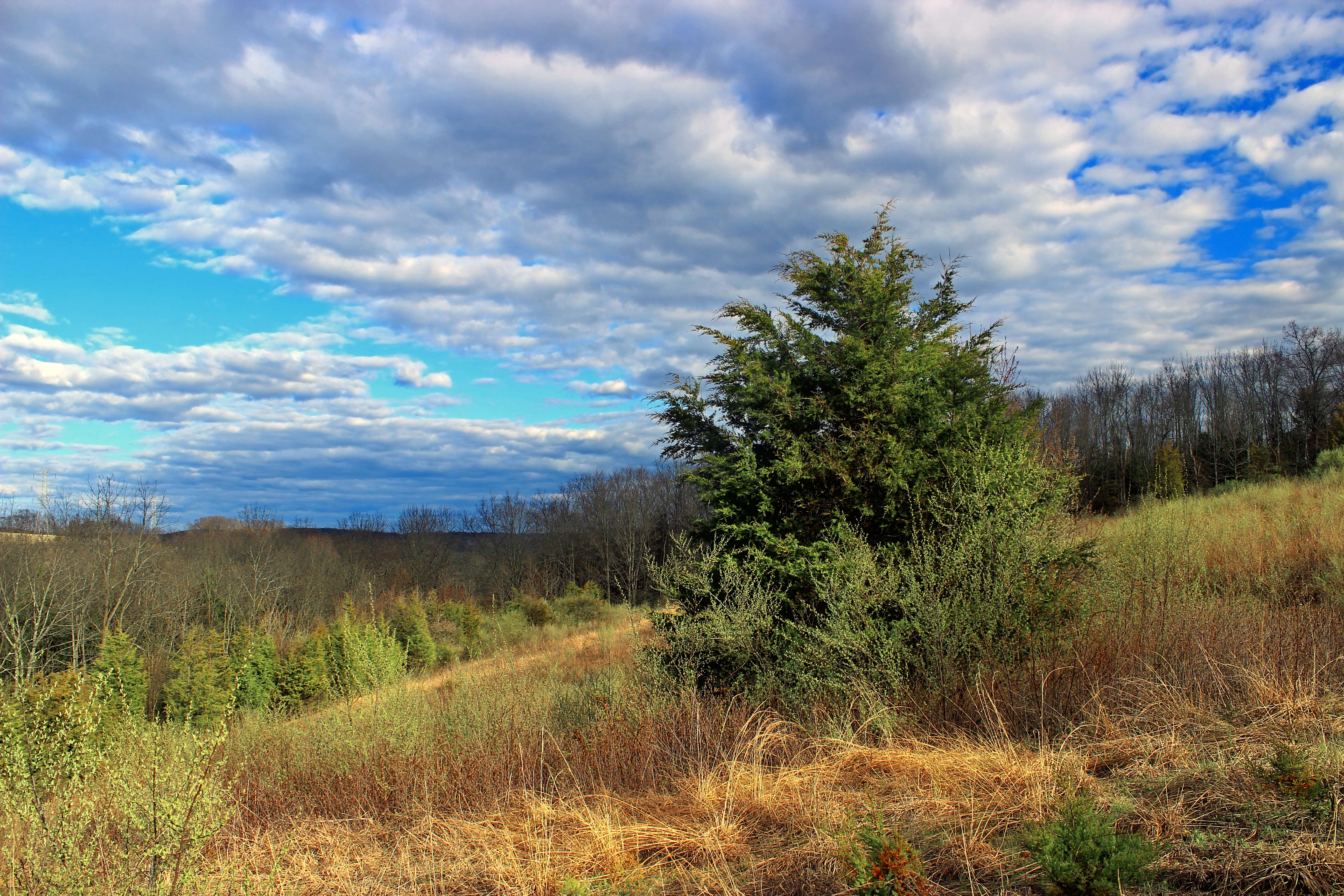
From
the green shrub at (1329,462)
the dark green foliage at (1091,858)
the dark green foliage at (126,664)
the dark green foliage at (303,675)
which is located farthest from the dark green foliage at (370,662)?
the green shrub at (1329,462)

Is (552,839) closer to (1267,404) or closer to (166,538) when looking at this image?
(166,538)

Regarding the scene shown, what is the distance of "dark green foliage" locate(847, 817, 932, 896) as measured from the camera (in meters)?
3.16

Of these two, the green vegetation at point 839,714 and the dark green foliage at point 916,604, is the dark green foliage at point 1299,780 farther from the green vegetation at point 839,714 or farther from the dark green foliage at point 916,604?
the dark green foliage at point 916,604

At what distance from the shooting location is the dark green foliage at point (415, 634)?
31641 millimetres

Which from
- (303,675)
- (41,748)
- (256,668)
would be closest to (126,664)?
(256,668)

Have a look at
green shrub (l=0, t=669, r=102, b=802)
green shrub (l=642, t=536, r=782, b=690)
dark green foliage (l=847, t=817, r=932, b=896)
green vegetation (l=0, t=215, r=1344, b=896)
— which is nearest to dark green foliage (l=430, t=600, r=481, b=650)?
green vegetation (l=0, t=215, r=1344, b=896)

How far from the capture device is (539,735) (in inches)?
289

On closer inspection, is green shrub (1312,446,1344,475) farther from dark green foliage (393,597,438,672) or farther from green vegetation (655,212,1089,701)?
dark green foliage (393,597,438,672)

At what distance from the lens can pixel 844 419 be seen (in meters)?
10.3

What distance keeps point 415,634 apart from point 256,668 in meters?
7.92

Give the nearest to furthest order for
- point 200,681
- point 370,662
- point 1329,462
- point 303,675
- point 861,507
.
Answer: point 370,662 < point 861,507 < point 200,681 < point 1329,462 < point 303,675

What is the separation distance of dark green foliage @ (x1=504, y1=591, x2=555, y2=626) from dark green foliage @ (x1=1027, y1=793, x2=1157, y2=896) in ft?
123

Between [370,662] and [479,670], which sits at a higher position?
[370,662]

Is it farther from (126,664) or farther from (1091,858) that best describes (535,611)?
(1091,858)
